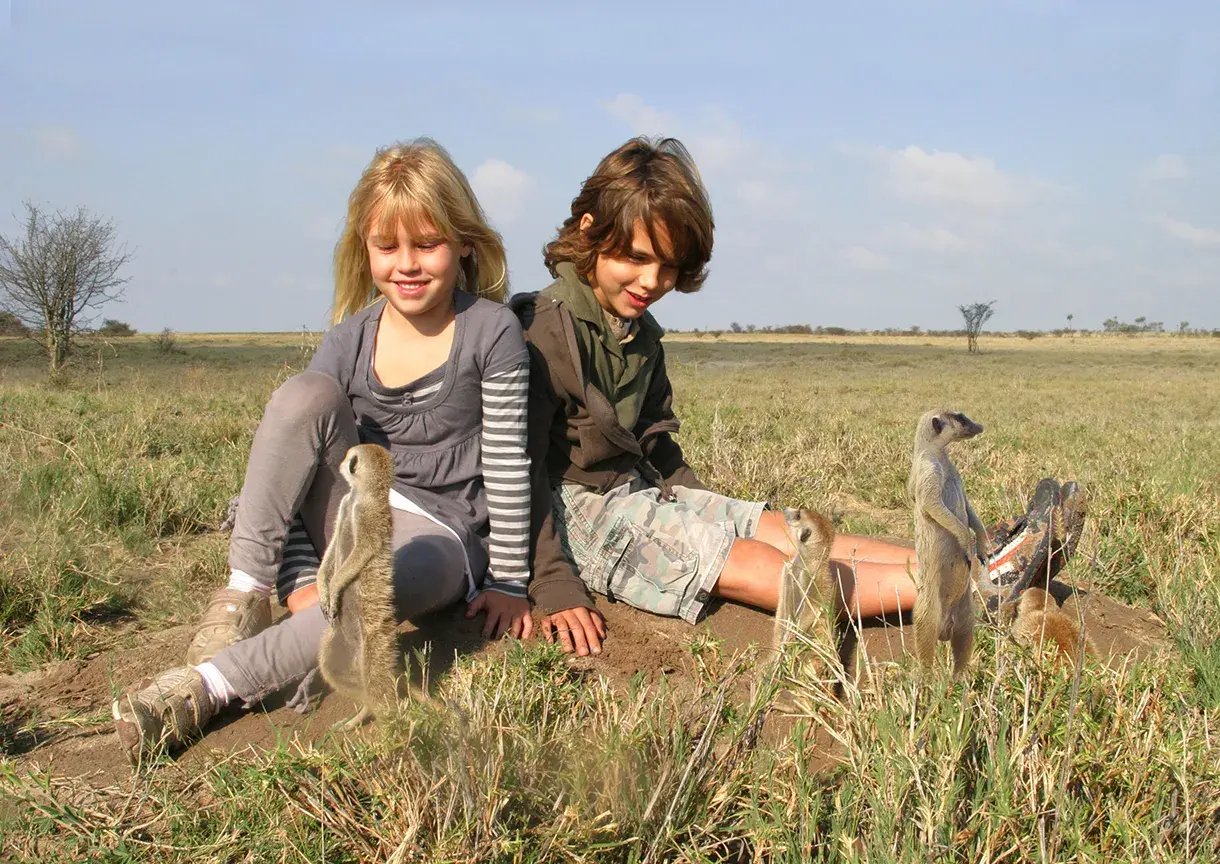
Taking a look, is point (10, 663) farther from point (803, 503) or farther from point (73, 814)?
point (803, 503)

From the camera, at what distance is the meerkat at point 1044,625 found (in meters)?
3.11

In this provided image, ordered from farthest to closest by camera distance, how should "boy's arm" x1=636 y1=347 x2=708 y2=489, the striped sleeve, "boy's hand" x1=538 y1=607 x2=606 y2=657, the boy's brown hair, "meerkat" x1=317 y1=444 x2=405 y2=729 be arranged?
"boy's arm" x1=636 y1=347 x2=708 y2=489
the boy's brown hair
the striped sleeve
"boy's hand" x1=538 y1=607 x2=606 y2=657
"meerkat" x1=317 y1=444 x2=405 y2=729

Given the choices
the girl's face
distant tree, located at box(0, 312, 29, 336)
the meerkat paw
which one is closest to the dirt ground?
the meerkat paw

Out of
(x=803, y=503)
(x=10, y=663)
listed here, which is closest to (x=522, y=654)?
(x=10, y=663)

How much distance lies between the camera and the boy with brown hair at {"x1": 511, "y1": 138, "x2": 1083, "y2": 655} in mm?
3596

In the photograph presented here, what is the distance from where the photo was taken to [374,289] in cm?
391

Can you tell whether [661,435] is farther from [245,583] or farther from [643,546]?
[245,583]

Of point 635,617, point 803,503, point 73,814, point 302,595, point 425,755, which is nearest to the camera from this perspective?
point 425,755

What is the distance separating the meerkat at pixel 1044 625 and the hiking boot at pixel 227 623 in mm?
2451

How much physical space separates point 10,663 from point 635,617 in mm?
2266

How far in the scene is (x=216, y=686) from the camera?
2.82m

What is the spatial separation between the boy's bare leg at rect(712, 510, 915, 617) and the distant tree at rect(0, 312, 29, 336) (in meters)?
26.5

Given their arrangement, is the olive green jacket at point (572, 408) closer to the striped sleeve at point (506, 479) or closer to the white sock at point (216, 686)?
the striped sleeve at point (506, 479)

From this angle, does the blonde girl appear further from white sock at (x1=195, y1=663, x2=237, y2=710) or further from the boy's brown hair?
the boy's brown hair
